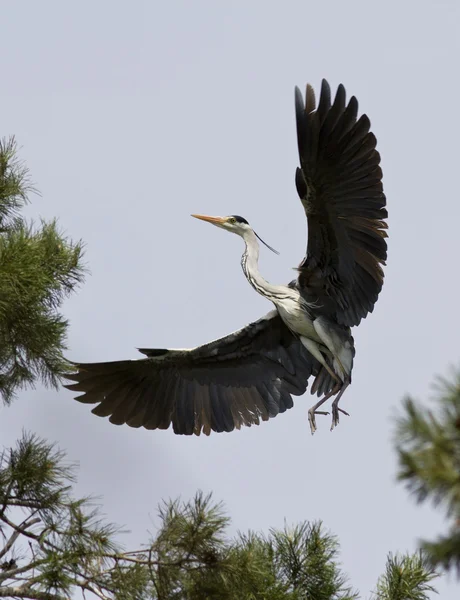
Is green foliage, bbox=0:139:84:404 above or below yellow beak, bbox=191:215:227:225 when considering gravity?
below

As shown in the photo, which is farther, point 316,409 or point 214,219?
point 214,219

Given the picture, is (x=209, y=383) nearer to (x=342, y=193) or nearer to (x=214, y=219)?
(x=214, y=219)

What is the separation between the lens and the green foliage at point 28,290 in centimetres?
507

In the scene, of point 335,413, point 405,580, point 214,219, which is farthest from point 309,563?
point 214,219

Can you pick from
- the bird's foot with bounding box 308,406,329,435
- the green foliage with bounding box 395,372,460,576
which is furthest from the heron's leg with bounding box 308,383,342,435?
the green foliage with bounding box 395,372,460,576

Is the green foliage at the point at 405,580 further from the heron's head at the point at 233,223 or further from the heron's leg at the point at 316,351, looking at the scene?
the heron's head at the point at 233,223

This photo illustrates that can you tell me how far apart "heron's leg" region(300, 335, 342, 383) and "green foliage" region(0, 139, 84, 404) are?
191 cm

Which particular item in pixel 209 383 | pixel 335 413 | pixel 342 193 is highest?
pixel 342 193

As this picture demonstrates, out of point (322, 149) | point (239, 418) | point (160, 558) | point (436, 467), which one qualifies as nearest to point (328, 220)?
point (322, 149)

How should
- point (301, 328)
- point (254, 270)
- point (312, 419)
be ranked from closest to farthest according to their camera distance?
point (312, 419) < point (301, 328) < point (254, 270)

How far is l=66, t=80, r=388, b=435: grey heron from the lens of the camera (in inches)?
240

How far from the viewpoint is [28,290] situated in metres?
5.11

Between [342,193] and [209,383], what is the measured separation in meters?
1.95

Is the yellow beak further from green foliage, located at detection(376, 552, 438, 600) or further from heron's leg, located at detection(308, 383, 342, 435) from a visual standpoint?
green foliage, located at detection(376, 552, 438, 600)
